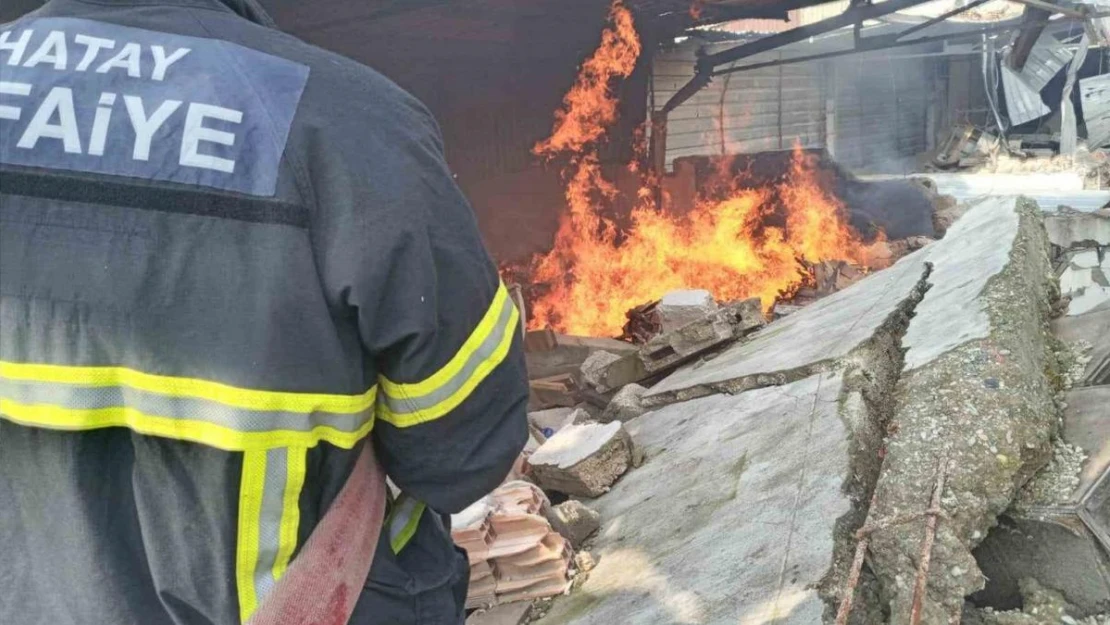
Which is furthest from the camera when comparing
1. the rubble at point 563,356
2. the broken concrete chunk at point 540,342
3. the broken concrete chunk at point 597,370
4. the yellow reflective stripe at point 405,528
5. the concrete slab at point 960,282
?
the broken concrete chunk at point 540,342

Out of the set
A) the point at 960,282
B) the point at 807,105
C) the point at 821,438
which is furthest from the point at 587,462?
the point at 807,105

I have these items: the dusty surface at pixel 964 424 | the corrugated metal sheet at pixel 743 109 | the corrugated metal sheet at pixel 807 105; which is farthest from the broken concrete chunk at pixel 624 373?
the corrugated metal sheet at pixel 807 105

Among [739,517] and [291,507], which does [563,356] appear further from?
[291,507]

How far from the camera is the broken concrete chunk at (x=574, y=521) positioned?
10.0ft

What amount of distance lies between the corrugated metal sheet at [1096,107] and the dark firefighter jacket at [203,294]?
21.9 meters

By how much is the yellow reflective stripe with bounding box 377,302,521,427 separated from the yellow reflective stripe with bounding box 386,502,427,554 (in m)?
0.26

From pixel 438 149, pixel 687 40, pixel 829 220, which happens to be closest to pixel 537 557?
pixel 438 149

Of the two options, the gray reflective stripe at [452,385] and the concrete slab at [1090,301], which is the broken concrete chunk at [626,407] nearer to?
the concrete slab at [1090,301]

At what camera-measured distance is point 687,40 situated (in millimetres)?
10484

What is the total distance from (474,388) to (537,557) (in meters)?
1.62

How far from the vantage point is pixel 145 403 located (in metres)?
1.19

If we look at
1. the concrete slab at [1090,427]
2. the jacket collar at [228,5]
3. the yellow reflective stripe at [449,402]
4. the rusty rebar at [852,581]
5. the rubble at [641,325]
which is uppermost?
the jacket collar at [228,5]

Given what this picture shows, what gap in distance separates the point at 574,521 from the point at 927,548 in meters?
1.48

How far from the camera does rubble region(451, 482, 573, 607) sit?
8.98 ft
